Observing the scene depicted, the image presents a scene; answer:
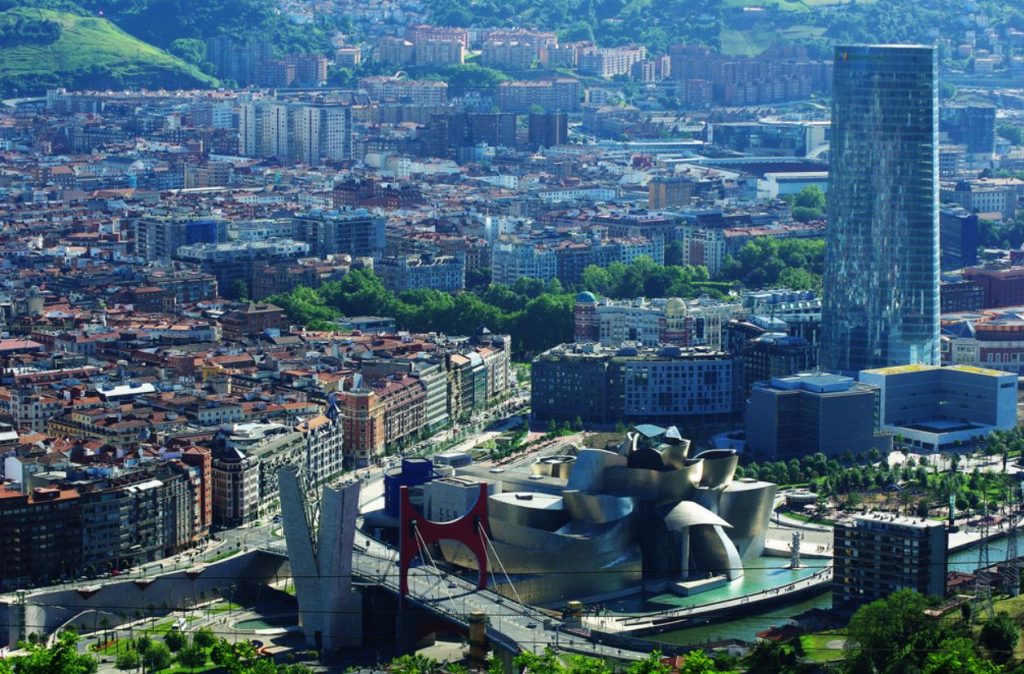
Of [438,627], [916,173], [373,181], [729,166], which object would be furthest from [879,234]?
[729,166]

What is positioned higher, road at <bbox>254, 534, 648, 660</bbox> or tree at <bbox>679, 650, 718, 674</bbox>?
tree at <bbox>679, 650, 718, 674</bbox>

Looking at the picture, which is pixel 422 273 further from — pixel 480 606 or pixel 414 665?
pixel 414 665

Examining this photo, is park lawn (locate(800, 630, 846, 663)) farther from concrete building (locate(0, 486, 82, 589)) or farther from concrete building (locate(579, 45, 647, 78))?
concrete building (locate(579, 45, 647, 78))

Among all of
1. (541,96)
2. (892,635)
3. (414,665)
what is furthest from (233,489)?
(541,96)

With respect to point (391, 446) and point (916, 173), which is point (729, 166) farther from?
point (391, 446)

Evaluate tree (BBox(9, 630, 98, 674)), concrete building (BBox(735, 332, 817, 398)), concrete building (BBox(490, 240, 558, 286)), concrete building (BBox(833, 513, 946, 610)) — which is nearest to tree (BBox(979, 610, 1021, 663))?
concrete building (BBox(833, 513, 946, 610))
